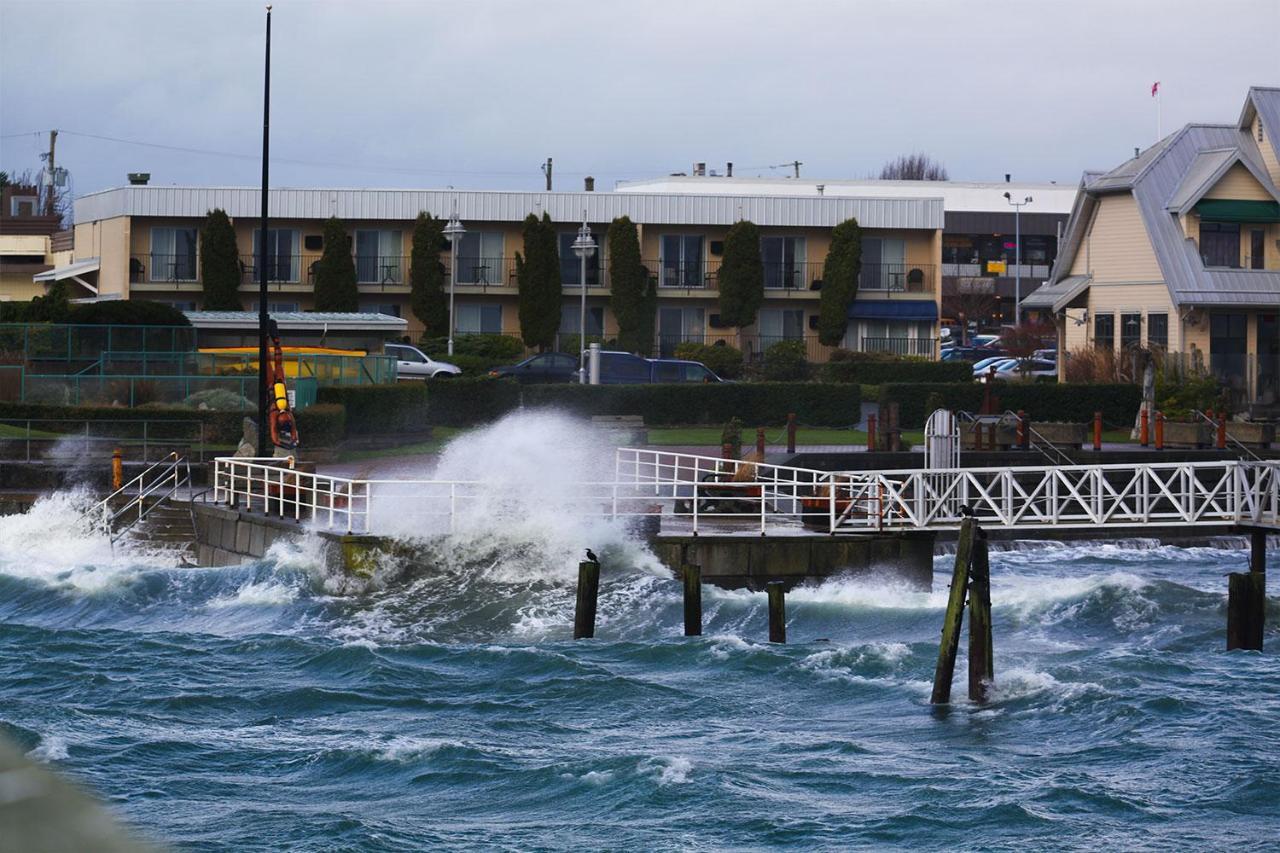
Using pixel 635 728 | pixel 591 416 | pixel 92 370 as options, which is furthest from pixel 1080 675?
pixel 92 370

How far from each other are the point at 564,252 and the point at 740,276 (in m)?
7.35

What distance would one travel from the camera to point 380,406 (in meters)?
41.3

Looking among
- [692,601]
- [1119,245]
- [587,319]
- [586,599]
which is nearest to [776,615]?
[692,601]

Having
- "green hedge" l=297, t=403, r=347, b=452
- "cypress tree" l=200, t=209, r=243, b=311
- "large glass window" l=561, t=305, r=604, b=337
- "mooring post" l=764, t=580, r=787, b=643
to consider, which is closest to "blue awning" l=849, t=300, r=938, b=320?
"large glass window" l=561, t=305, r=604, b=337

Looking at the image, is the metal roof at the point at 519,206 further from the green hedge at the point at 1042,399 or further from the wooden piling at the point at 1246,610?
the wooden piling at the point at 1246,610

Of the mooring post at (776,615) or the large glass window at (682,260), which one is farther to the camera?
the large glass window at (682,260)

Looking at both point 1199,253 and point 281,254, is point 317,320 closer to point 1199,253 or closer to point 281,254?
Result: point 281,254

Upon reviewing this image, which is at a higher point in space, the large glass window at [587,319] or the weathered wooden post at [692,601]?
the large glass window at [587,319]

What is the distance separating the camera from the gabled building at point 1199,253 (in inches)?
1987

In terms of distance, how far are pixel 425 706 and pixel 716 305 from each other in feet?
155

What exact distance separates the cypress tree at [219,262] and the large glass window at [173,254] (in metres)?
2.06

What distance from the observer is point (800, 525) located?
25875mm

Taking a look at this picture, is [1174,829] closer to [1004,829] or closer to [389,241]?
[1004,829]

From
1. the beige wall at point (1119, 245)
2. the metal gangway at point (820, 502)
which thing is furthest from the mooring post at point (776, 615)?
the beige wall at point (1119, 245)
